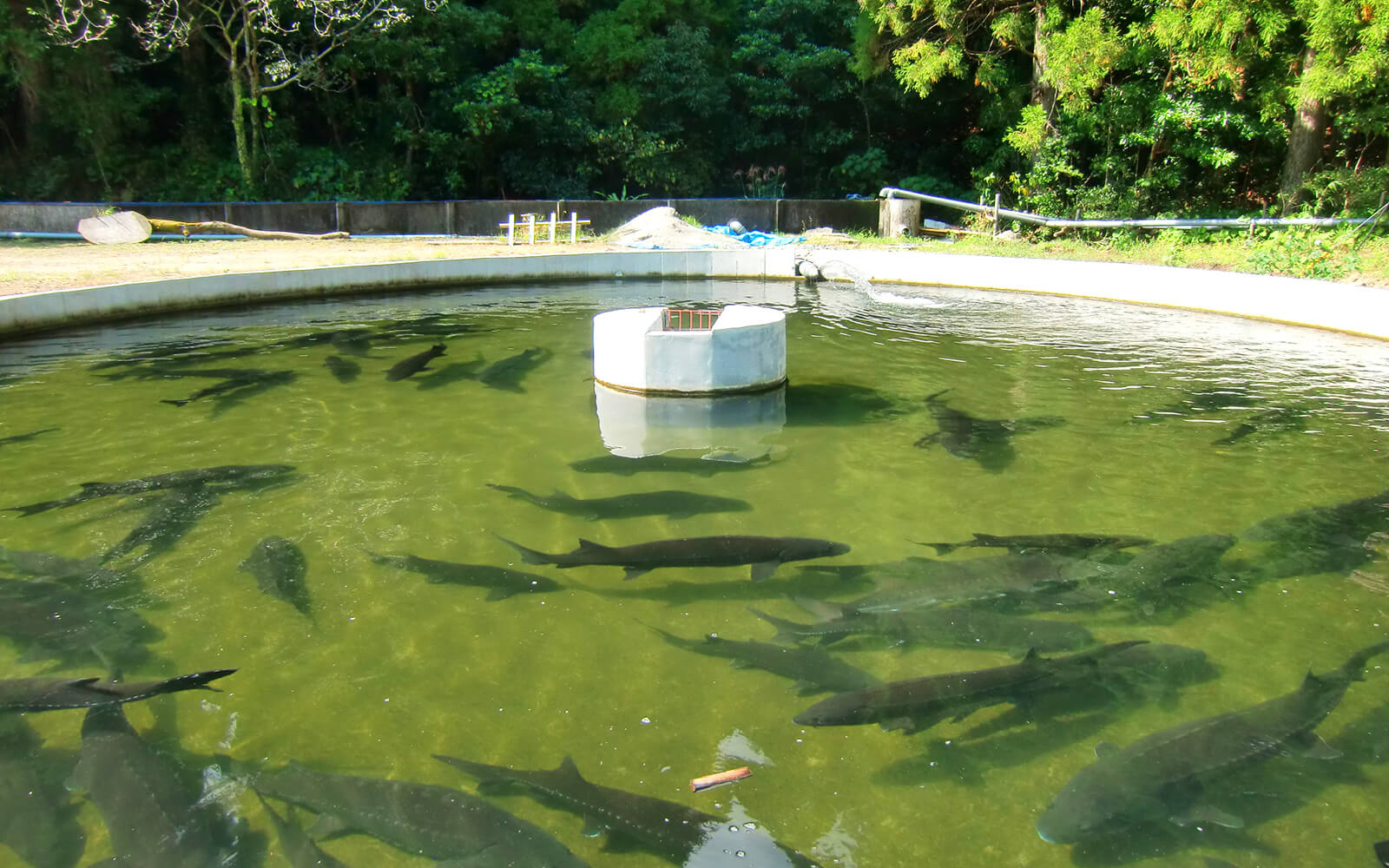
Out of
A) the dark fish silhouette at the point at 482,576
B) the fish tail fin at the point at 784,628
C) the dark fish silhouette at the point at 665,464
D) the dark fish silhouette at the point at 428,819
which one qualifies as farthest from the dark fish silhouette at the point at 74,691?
the dark fish silhouette at the point at 665,464

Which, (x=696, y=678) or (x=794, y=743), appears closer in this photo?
(x=794, y=743)

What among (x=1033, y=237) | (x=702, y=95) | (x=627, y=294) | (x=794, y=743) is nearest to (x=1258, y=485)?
(x=794, y=743)

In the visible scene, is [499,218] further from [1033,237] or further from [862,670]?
[862,670]

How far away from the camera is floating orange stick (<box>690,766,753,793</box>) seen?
381 centimetres

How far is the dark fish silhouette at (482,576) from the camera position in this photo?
5.36 meters

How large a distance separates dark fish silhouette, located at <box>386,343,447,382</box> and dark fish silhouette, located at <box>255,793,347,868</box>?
22.0 feet

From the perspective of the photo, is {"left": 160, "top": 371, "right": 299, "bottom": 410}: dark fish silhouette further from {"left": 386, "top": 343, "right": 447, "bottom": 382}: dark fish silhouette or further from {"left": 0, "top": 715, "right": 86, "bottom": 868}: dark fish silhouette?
{"left": 0, "top": 715, "right": 86, "bottom": 868}: dark fish silhouette

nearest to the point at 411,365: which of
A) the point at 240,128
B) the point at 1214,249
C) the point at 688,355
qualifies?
the point at 688,355

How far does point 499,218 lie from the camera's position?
74.5 feet

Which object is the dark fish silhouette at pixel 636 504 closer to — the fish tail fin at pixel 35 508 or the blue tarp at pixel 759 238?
the fish tail fin at pixel 35 508

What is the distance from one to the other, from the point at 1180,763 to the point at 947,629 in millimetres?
1350

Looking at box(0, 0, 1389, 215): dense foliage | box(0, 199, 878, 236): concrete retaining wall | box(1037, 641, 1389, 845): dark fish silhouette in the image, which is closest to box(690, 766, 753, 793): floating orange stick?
box(1037, 641, 1389, 845): dark fish silhouette

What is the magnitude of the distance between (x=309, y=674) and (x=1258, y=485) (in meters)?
6.56

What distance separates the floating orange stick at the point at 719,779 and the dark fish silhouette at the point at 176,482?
4423 mm
